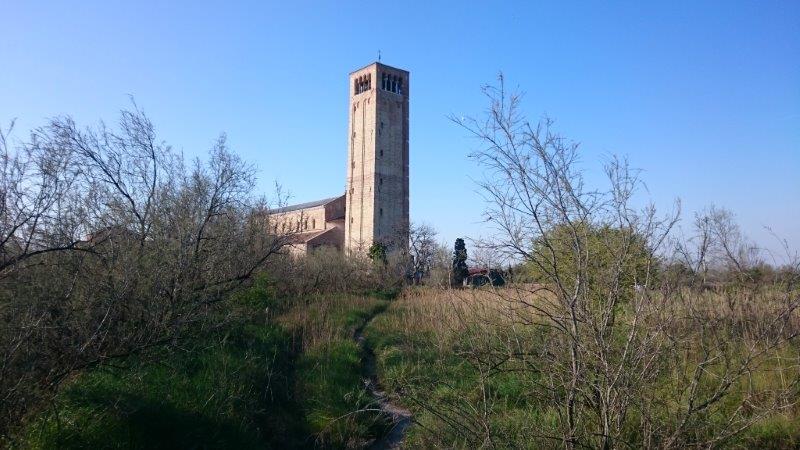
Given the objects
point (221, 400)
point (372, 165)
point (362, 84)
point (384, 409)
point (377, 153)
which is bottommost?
point (384, 409)

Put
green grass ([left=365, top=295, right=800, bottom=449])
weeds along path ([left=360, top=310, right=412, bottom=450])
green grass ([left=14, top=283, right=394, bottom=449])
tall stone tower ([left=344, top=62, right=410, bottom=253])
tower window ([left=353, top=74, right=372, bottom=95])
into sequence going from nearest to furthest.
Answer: green grass ([left=365, top=295, right=800, bottom=449]), green grass ([left=14, top=283, right=394, bottom=449]), weeds along path ([left=360, top=310, right=412, bottom=450]), tall stone tower ([left=344, top=62, right=410, bottom=253]), tower window ([left=353, top=74, right=372, bottom=95])

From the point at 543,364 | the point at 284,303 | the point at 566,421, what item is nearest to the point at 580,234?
the point at 543,364

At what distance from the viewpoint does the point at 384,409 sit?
672 centimetres

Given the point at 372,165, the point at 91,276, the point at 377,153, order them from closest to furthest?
the point at 91,276
the point at 372,165
the point at 377,153

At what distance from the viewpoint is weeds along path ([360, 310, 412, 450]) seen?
6.79m

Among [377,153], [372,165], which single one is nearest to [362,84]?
[377,153]

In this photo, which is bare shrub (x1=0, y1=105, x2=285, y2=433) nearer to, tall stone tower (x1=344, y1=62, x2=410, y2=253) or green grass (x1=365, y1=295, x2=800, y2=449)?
green grass (x1=365, y1=295, x2=800, y2=449)

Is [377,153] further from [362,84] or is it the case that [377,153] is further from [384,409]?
[384,409]

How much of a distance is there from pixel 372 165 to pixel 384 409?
170 ft

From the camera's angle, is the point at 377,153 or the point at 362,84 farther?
the point at 362,84

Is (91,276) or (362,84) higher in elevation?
(362,84)

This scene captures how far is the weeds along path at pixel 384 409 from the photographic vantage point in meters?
6.79

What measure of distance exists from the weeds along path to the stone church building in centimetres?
4415

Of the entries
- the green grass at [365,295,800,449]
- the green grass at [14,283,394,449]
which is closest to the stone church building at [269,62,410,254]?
the green grass at [14,283,394,449]
